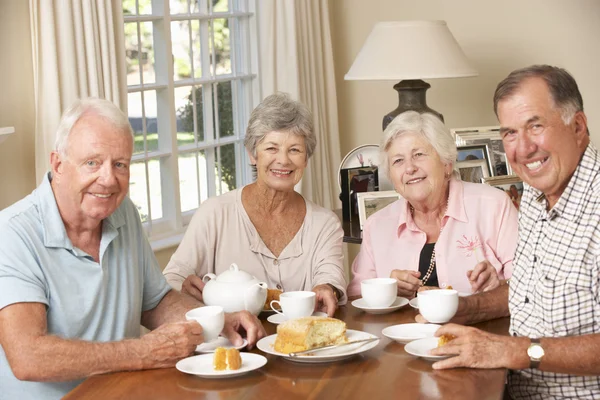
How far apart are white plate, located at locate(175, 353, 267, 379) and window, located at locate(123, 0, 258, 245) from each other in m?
2.21

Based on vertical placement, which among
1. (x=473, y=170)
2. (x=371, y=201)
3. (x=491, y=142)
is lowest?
(x=371, y=201)

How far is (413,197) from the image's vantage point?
9.41 feet

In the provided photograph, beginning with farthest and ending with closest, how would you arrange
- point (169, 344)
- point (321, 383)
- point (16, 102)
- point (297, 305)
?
point (16, 102)
point (297, 305)
point (169, 344)
point (321, 383)

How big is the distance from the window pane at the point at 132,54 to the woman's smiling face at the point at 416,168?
1.68 metres

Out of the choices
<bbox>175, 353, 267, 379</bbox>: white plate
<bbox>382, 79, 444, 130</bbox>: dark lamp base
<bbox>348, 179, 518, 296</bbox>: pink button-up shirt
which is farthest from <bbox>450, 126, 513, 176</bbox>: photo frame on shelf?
<bbox>175, 353, 267, 379</bbox>: white plate

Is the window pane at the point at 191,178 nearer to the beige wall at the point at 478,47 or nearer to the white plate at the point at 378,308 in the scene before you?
the beige wall at the point at 478,47

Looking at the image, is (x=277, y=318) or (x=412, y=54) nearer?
(x=277, y=318)

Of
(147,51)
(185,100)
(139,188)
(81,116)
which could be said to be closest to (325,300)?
(81,116)

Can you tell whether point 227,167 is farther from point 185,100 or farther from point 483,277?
point 483,277

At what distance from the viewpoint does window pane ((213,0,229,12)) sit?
4632 millimetres

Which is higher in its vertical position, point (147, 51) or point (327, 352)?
point (147, 51)

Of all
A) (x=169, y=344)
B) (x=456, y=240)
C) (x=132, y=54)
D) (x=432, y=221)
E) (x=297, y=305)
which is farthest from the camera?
(x=132, y=54)

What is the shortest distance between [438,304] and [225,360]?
583mm

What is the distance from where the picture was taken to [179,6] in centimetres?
436
